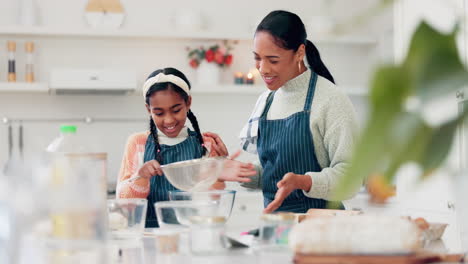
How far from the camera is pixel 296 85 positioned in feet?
7.39

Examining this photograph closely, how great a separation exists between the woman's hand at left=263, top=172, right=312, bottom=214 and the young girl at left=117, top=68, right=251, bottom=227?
20.8 inches

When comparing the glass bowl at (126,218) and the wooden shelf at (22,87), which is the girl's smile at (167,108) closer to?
the glass bowl at (126,218)

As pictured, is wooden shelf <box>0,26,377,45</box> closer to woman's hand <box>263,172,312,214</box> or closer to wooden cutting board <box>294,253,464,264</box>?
woman's hand <box>263,172,312,214</box>

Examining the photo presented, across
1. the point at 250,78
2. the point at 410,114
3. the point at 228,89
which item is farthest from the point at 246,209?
the point at 410,114

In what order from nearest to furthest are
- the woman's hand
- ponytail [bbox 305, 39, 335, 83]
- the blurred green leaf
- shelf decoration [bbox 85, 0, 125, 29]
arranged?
the blurred green leaf, the woman's hand, ponytail [bbox 305, 39, 335, 83], shelf decoration [bbox 85, 0, 125, 29]

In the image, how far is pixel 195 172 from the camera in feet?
6.44

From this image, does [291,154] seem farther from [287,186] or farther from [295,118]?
[287,186]

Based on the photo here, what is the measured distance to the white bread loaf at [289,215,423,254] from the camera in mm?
979

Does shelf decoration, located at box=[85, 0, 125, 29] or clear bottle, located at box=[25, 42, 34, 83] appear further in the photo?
shelf decoration, located at box=[85, 0, 125, 29]

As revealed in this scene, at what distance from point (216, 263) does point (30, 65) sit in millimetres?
3411

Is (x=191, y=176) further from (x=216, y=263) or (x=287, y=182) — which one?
(x=216, y=263)

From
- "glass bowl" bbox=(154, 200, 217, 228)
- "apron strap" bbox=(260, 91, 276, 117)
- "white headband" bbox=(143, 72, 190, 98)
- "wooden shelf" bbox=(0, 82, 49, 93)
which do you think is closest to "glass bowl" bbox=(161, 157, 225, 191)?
"glass bowl" bbox=(154, 200, 217, 228)

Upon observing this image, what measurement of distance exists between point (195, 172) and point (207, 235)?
2.20ft

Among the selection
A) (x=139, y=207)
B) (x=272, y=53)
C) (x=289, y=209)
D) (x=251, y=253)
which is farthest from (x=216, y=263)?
(x=272, y=53)
